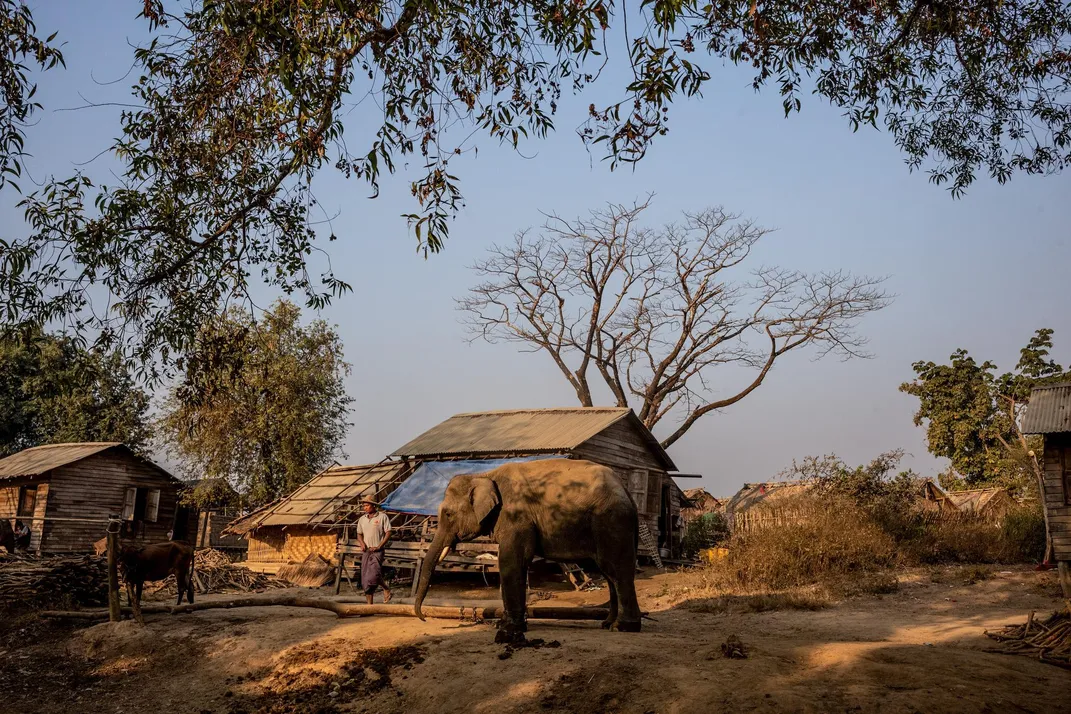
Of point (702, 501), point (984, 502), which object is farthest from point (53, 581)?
point (702, 501)

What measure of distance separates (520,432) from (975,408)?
2280 cm

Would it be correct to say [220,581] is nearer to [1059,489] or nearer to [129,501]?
[129,501]

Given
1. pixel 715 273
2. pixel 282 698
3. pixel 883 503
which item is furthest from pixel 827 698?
pixel 715 273

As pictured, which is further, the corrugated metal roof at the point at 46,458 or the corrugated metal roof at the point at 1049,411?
the corrugated metal roof at the point at 46,458

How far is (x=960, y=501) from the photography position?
103 ft

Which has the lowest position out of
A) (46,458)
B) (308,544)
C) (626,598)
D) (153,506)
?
(626,598)

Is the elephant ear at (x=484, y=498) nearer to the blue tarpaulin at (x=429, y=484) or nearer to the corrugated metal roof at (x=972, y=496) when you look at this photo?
the blue tarpaulin at (x=429, y=484)

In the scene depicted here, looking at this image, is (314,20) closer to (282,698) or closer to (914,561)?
(282,698)

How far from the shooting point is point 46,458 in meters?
31.1

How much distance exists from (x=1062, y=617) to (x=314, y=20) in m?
10.9

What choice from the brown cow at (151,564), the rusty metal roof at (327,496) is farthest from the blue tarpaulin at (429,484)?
the brown cow at (151,564)

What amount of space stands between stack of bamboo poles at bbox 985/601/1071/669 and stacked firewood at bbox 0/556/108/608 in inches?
602

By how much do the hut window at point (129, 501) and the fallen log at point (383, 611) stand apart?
18.9 metres

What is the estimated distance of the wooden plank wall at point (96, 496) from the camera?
29.2 m
